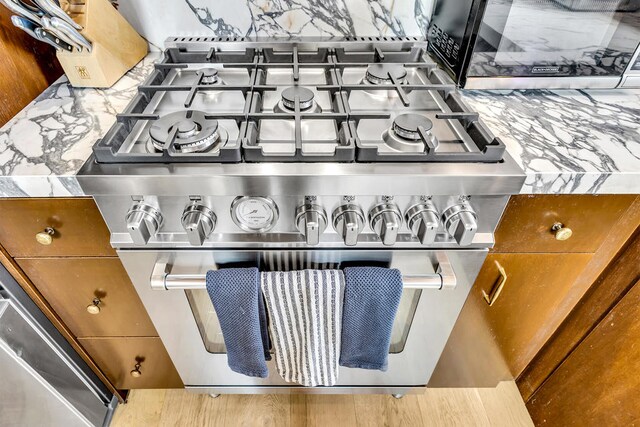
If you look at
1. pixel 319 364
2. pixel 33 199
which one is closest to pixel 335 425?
pixel 319 364

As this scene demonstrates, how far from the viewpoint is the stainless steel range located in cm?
59

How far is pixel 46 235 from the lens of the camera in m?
0.71

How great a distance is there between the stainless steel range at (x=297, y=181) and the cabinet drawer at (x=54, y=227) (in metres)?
0.06

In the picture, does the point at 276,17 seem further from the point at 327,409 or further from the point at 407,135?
the point at 327,409

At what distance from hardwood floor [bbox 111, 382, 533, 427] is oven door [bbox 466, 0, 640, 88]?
101 cm

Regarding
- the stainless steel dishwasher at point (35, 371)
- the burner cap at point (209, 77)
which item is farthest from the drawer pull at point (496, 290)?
the stainless steel dishwasher at point (35, 371)

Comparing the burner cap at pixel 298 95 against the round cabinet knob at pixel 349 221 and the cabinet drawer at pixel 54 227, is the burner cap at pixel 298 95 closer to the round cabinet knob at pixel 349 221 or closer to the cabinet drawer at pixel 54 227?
the round cabinet knob at pixel 349 221

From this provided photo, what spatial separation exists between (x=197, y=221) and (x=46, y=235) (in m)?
0.33

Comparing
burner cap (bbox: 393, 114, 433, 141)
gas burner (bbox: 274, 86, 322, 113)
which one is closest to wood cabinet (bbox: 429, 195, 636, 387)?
burner cap (bbox: 393, 114, 433, 141)

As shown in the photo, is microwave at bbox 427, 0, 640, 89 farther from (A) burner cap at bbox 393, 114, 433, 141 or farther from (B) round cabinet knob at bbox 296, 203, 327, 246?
(B) round cabinet knob at bbox 296, 203, 327, 246

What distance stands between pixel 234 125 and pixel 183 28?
0.50 metres

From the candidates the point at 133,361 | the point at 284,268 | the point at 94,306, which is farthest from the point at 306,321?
the point at 133,361

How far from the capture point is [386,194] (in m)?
0.61

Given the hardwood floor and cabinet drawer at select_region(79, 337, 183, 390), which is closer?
cabinet drawer at select_region(79, 337, 183, 390)
